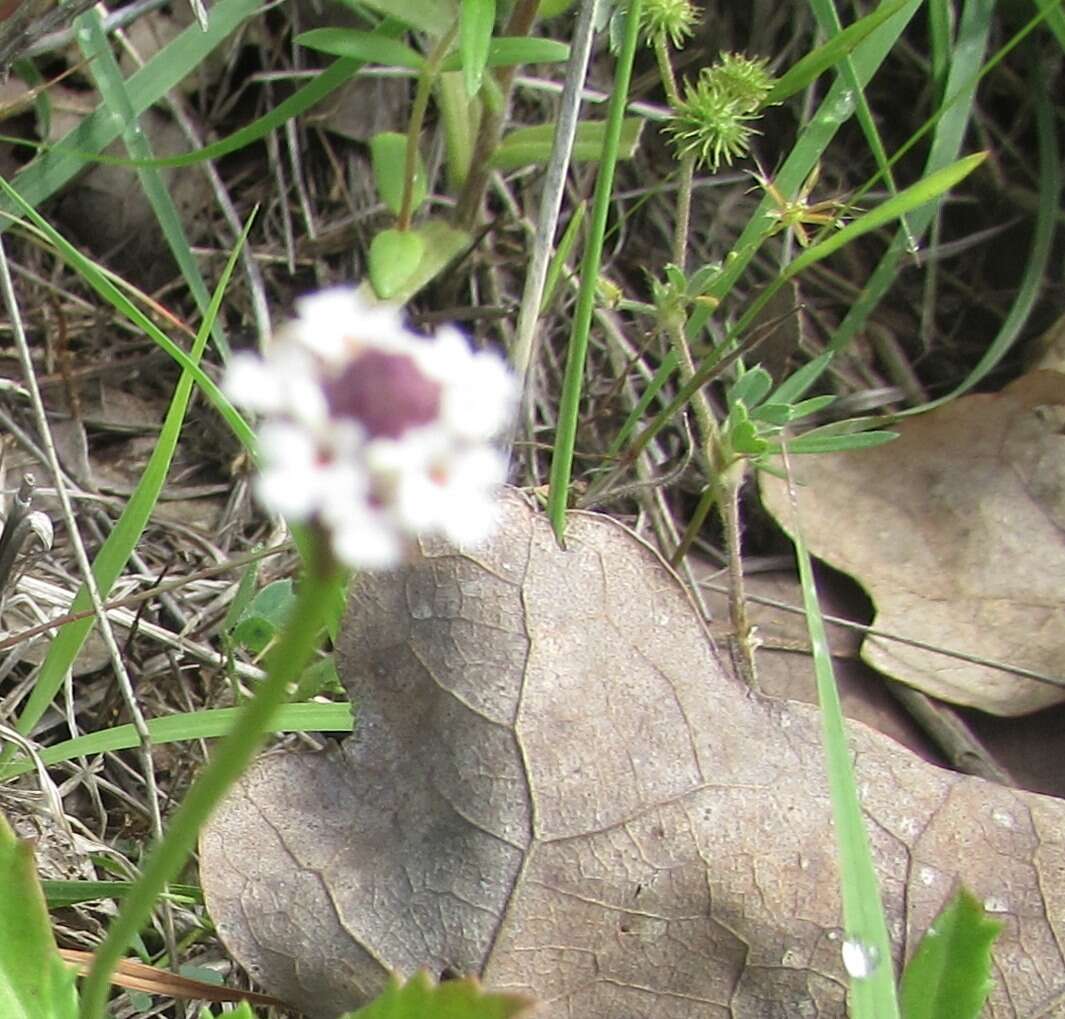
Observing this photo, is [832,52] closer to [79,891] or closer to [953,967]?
[953,967]

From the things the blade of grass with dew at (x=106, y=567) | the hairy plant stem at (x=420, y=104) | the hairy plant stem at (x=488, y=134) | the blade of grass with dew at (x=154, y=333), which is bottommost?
the blade of grass with dew at (x=106, y=567)

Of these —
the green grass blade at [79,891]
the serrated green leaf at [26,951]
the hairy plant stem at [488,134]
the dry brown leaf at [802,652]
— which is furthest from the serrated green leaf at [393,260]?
the serrated green leaf at [26,951]


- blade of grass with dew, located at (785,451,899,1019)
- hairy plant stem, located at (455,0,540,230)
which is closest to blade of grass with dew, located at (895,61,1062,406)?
hairy plant stem, located at (455,0,540,230)

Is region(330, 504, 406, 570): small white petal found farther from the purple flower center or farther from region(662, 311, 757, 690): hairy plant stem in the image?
region(662, 311, 757, 690): hairy plant stem

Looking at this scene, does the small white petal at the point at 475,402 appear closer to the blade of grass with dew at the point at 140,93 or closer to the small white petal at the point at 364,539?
the small white petal at the point at 364,539

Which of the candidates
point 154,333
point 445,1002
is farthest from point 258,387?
point 154,333

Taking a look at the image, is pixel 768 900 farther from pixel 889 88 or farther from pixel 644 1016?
pixel 889 88
